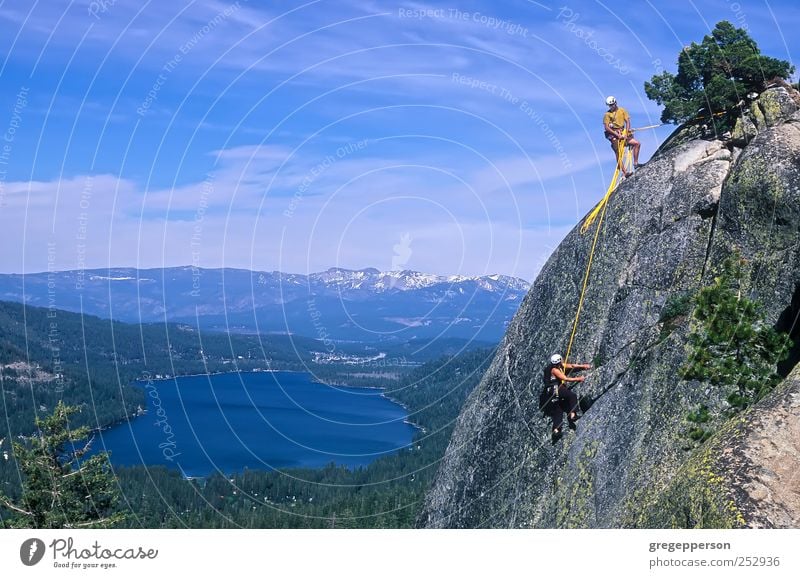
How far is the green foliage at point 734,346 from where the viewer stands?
17.4 metres

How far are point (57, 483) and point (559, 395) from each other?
2458cm

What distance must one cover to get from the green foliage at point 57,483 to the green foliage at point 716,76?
32367mm

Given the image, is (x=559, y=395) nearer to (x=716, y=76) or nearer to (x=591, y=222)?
(x=591, y=222)

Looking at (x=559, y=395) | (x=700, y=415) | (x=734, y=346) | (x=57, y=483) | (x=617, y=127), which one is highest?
(x=617, y=127)

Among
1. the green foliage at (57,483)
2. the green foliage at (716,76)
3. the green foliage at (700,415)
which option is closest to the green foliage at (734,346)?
the green foliage at (700,415)

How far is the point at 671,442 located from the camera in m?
17.3

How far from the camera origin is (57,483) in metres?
32.8

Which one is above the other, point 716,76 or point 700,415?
point 716,76

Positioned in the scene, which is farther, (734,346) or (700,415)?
(734,346)

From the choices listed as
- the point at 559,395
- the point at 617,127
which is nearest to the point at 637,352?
the point at 559,395

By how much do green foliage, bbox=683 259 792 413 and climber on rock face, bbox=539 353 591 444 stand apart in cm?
420

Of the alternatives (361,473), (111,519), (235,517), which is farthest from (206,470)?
(111,519)

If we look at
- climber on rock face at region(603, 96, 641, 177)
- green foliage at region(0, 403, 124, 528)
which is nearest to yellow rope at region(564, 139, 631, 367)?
climber on rock face at region(603, 96, 641, 177)
